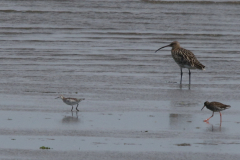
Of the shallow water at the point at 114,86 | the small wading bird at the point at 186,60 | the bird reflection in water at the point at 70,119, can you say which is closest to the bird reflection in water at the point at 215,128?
the shallow water at the point at 114,86

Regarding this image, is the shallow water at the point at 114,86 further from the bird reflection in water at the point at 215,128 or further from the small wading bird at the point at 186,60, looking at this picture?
the small wading bird at the point at 186,60

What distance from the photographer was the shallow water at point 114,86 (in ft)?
32.6

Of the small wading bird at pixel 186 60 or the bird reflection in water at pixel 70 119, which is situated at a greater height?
the small wading bird at pixel 186 60

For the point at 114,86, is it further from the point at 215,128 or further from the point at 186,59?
the point at 215,128

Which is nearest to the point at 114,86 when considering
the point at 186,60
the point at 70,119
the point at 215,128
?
the point at 186,60

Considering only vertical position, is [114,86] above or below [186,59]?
below

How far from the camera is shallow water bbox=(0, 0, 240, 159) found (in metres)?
9.93

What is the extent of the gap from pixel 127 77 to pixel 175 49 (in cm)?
205

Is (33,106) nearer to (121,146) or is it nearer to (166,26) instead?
(121,146)

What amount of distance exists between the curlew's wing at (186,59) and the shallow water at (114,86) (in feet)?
1.36

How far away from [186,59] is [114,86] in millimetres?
2765

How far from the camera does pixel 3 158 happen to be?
29.3ft

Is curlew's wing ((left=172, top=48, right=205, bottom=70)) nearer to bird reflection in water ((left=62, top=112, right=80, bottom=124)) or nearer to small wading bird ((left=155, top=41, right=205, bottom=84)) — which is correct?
small wading bird ((left=155, top=41, right=205, bottom=84))

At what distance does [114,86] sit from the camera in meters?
15.4
